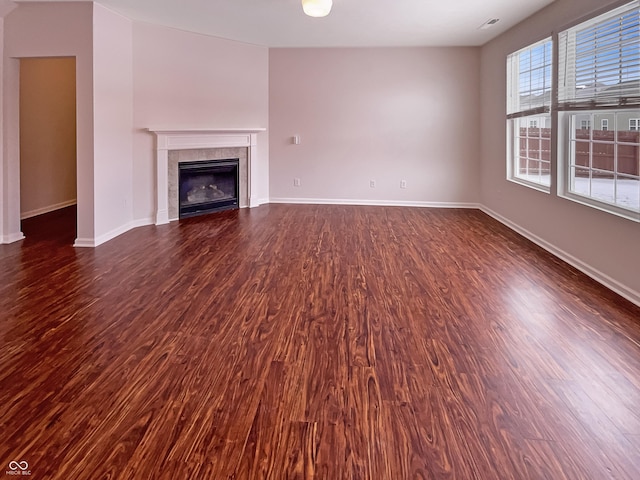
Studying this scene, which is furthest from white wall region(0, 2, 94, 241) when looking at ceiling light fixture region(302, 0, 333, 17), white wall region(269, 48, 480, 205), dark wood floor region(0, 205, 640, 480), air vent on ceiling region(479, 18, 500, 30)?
air vent on ceiling region(479, 18, 500, 30)

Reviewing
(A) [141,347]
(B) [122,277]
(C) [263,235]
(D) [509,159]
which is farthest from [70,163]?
(D) [509,159]

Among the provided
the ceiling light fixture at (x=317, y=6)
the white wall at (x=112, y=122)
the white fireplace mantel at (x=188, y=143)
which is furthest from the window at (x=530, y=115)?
the white wall at (x=112, y=122)

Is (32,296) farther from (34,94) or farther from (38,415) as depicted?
(34,94)

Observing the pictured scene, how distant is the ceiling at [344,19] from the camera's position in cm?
545

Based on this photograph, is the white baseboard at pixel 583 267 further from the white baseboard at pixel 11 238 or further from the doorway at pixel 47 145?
the white baseboard at pixel 11 238

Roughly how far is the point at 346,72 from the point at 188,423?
24.1 feet

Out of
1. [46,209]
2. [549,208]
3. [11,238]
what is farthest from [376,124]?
[11,238]

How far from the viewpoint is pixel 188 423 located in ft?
6.71

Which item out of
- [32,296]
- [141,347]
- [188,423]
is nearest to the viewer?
[188,423]

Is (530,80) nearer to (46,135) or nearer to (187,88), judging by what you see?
(187,88)

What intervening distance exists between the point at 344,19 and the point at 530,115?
8.39ft

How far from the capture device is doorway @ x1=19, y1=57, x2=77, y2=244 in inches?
269

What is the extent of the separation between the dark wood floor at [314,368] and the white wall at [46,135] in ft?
8.53

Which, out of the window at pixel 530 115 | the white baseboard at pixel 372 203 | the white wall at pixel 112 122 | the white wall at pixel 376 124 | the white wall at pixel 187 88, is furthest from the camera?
the white baseboard at pixel 372 203
